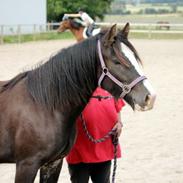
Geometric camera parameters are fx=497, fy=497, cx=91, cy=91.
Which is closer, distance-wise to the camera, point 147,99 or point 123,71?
point 147,99

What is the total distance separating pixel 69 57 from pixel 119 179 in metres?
2.22

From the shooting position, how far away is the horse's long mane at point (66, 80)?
3754 millimetres

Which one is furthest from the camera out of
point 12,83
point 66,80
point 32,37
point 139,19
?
point 139,19

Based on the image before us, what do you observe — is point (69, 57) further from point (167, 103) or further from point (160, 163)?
point (167, 103)

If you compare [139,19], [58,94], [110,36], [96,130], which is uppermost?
[110,36]

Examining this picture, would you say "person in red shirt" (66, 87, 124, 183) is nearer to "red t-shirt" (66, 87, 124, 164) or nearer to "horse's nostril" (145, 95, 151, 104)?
"red t-shirt" (66, 87, 124, 164)

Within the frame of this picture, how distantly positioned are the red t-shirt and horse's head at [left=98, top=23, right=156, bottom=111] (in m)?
0.57

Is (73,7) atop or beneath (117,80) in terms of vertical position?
beneath

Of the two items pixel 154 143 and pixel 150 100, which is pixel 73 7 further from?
pixel 150 100

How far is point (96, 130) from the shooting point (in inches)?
165

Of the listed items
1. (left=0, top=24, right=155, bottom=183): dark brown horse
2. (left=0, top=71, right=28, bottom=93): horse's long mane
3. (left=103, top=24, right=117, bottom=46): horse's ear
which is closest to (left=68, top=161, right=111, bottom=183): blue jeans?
(left=0, top=24, right=155, bottom=183): dark brown horse

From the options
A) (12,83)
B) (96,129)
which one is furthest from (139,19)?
(12,83)

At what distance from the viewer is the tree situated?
43281 millimetres

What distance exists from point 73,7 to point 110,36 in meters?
41.5
